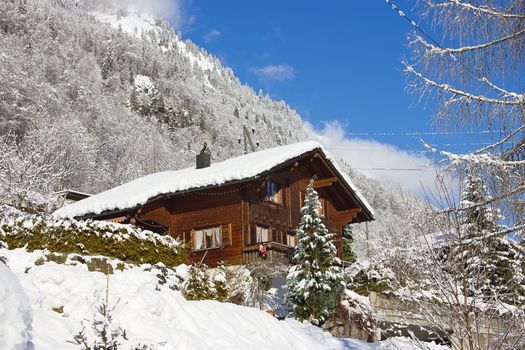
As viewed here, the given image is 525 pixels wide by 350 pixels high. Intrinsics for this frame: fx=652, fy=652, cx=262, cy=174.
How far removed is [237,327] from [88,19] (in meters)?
159

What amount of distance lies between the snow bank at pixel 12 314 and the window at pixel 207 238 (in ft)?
65.5

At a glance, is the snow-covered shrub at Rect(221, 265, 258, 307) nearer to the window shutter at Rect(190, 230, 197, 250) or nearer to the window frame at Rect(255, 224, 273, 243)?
the window frame at Rect(255, 224, 273, 243)

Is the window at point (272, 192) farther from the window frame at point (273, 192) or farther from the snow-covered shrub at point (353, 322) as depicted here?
the snow-covered shrub at point (353, 322)

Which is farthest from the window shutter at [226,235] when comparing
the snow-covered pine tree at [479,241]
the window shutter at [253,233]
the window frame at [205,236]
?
the snow-covered pine tree at [479,241]

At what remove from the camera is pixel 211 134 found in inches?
4375

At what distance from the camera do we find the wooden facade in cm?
2645

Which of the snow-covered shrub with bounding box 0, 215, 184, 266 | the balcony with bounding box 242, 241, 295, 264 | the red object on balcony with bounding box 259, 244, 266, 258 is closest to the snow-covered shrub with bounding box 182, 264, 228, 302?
the snow-covered shrub with bounding box 0, 215, 184, 266

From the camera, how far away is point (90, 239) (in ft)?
59.9

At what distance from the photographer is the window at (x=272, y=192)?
2866 centimetres

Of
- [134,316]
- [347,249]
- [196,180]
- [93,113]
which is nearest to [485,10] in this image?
[134,316]

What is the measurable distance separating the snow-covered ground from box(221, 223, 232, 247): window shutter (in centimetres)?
1135

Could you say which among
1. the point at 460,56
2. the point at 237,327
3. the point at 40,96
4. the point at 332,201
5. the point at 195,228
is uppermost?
the point at 40,96

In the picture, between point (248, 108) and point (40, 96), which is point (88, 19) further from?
point (40, 96)

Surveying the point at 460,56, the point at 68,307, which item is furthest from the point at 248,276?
the point at 460,56
